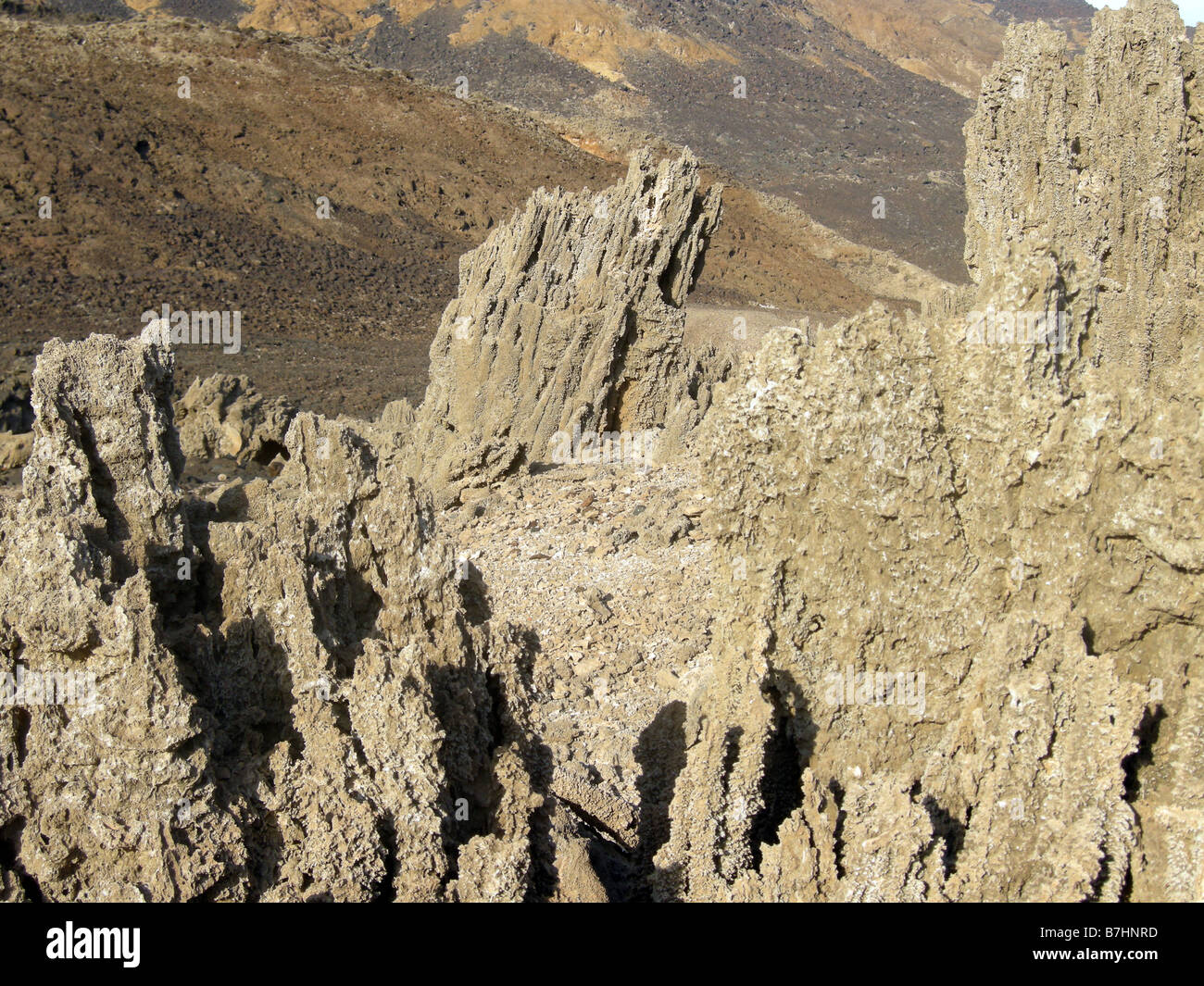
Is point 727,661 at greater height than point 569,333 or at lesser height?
lesser

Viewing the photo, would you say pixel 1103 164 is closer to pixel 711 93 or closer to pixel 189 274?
pixel 189 274

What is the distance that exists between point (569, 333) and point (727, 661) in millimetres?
6711

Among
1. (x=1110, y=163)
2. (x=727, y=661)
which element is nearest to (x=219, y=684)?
(x=727, y=661)

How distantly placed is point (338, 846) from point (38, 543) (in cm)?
120

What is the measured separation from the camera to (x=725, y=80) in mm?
53000

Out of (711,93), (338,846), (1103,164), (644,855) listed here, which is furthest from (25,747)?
(711,93)

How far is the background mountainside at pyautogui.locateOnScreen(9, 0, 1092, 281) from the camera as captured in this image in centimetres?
4041

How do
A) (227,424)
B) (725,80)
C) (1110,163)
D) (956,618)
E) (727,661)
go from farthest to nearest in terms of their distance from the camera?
(725,80) < (227,424) < (1110,163) < (727,661) < (956,618)

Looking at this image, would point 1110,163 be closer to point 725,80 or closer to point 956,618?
point 956,618

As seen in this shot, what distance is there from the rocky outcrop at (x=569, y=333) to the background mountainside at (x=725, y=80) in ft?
82.1

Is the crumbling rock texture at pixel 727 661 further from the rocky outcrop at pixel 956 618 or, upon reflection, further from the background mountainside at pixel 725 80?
the background mountainside at pixel 725 80

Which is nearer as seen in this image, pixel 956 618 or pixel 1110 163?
pixel 956 618

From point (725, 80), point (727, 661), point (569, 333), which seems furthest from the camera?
point (725, 80)

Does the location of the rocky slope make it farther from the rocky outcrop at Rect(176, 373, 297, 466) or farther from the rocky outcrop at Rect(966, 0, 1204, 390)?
the rocky outcrop at Rect(966, 0, 1204, 390)
